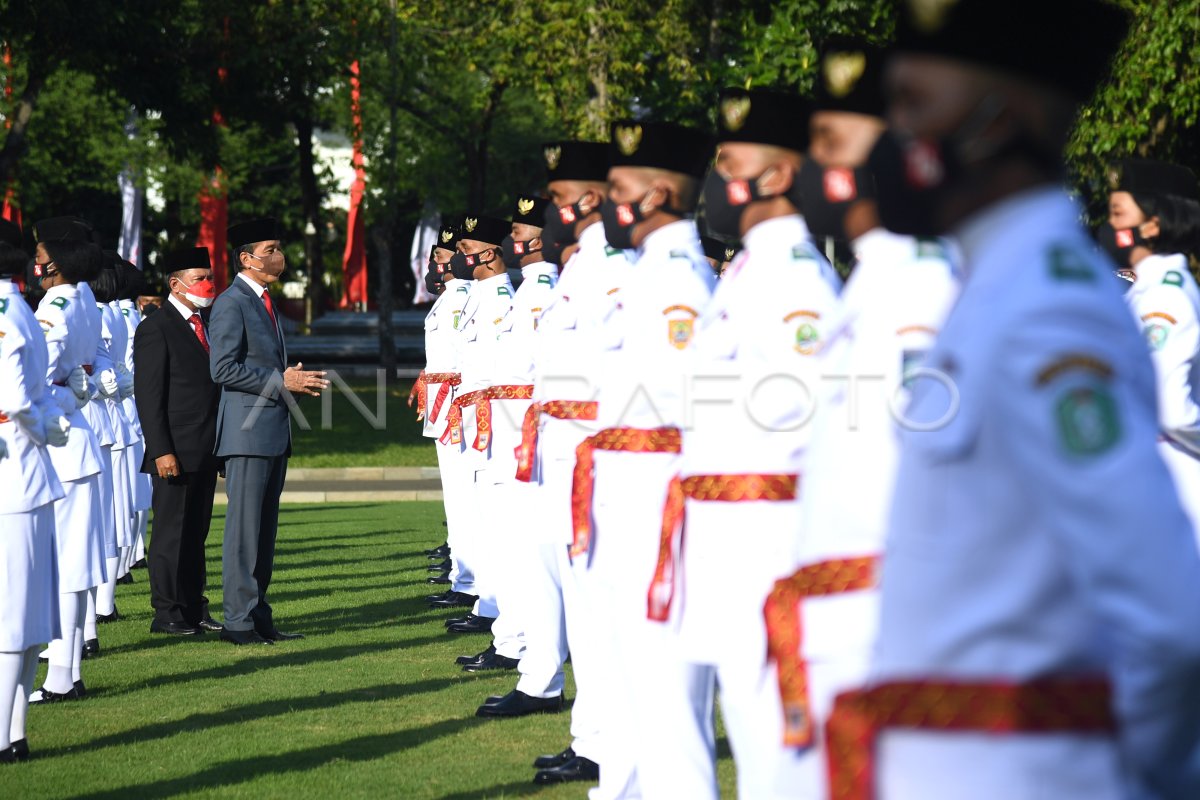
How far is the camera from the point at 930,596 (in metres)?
2.63

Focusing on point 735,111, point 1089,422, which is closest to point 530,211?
point 735,111

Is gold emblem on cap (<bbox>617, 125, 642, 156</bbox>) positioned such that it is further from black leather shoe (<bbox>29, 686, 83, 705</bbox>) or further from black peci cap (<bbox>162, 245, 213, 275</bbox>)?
black peci cap (<bbox>162, 245, 213, 275</bbox>)

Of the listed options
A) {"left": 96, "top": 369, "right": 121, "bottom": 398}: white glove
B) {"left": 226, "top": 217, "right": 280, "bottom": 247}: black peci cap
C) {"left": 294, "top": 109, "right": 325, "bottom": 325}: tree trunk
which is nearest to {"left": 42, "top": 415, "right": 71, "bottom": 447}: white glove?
{"left": 226, "top": 217, "right": 280, "bottom": 247}: black peci cap

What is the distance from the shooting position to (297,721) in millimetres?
9008

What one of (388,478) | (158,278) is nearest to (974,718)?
(388,478)

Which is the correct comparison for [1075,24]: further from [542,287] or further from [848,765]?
[542,287]

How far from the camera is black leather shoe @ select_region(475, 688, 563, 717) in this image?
914 cm

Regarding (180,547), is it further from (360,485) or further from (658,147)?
(360,485)

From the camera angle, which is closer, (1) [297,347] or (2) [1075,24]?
(2) [1075,24]

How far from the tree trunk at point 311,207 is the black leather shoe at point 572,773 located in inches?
1591

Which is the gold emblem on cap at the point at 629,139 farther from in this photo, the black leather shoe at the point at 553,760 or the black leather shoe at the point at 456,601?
the black leather shoe at the point at 456,601

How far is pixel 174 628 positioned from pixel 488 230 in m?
3.66

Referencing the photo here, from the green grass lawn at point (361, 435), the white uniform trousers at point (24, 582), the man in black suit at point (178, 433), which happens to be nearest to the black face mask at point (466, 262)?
the man in black suit at point (178, 433)

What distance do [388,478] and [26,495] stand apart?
19.5m
